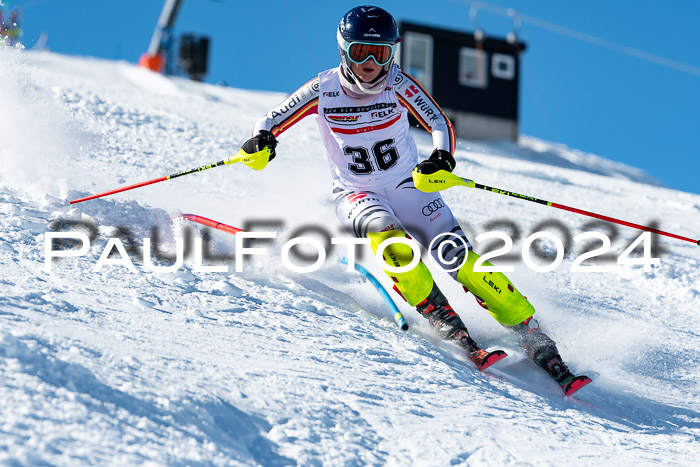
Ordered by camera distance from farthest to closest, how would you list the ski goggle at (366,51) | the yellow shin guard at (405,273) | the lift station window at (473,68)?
1. the lift station window at (473,68)
2. the ski goggle at (366,51)
3. the yellow shin guard at (405,273)

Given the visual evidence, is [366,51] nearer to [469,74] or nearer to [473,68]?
[469,74]

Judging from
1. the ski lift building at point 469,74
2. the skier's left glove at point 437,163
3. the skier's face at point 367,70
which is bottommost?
the skier's left glove at point 437,163

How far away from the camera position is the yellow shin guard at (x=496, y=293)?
4.07 meters

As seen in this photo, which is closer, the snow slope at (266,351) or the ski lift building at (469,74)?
the snow slope at (266,351)

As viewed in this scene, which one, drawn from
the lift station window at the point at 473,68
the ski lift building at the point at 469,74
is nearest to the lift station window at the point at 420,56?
the ski lift building at the point at 469,74

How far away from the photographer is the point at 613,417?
3613mm

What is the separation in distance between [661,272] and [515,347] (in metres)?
2.80

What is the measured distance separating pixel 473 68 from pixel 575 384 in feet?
75.9

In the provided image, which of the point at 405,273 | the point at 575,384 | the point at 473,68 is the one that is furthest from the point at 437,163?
the point at 473,68

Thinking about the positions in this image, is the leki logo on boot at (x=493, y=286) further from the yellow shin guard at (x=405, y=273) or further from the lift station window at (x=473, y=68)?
the lift station window at (x=473, y=68)

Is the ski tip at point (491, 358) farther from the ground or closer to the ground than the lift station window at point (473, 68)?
closer to the ground

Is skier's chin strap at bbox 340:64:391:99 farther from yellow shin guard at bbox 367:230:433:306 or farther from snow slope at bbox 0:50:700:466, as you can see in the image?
snow slope at bbox 0:50:700:466

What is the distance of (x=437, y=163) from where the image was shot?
13.4 feet

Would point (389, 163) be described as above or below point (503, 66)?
below
